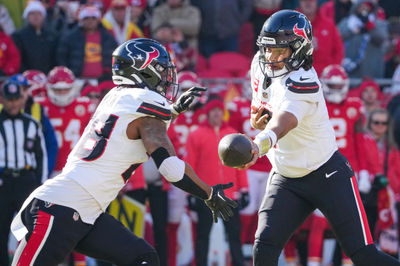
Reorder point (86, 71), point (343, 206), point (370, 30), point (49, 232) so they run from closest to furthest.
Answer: point (49, 232)
point (343, 206)
point (86, 71)
point (370, 30)

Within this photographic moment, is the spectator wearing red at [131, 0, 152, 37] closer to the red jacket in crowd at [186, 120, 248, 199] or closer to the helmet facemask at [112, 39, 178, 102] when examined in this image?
the red jacket in crowd at [186, 120, 248, 199]

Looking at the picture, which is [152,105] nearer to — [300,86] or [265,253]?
[300,86]

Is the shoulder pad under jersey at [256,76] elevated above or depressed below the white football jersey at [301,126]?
above

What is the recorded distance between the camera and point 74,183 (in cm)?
470

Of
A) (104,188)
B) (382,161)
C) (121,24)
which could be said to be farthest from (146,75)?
(121,24)

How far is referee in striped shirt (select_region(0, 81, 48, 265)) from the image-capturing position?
7.30 m

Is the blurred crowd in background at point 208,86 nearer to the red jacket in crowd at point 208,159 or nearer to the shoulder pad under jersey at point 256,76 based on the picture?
the red jacket in crowd at point 208,159

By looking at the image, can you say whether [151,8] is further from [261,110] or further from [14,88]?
[261,110]

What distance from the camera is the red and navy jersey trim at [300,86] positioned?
482cm

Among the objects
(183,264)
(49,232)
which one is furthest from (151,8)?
(49,232)

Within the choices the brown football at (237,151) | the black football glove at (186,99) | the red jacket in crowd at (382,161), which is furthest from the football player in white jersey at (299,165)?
the red jacket in crowd at (382,161)

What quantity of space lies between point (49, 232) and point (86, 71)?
4530 mm

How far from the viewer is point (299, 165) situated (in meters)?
5.08

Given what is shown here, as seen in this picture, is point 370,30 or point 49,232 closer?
point 49,232
